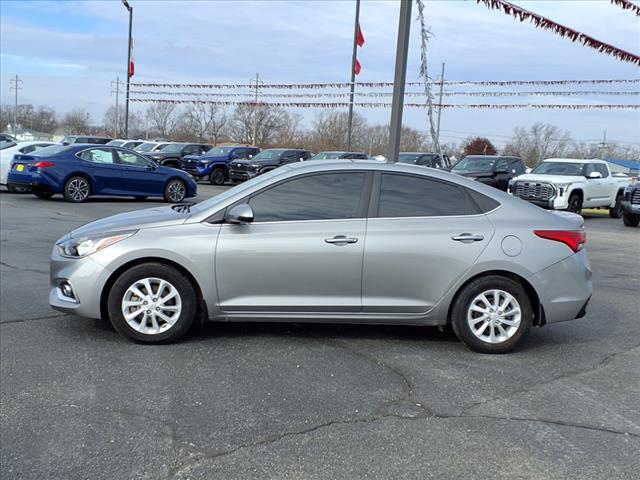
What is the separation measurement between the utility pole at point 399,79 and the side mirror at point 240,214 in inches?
181

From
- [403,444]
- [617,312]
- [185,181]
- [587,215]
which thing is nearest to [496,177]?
[587,215]

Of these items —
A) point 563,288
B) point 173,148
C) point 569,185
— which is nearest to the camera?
point 563,288

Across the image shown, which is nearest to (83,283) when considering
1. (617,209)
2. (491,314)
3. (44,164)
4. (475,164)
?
(491,314)

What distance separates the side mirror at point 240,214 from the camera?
519cm

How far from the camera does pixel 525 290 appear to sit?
5488mm

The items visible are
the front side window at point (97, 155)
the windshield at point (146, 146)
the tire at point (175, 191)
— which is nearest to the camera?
the front side window at point (97, 155)

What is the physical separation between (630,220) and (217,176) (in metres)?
17.3

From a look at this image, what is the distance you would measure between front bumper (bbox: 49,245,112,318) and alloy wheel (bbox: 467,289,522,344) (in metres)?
3.03

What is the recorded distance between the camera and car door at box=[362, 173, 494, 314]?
529 centimetres

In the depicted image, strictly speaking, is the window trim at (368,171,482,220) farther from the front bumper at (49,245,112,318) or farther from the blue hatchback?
the blue hatchback

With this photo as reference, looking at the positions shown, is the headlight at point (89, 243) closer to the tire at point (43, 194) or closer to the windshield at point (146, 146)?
the tire at point (43, 194)

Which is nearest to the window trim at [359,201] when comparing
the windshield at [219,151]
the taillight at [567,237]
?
the taillight at [567,237]

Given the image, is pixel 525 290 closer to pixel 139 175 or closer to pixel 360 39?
pixel 139 175

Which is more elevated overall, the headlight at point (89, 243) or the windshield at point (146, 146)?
the windshield at point (146, 146)
